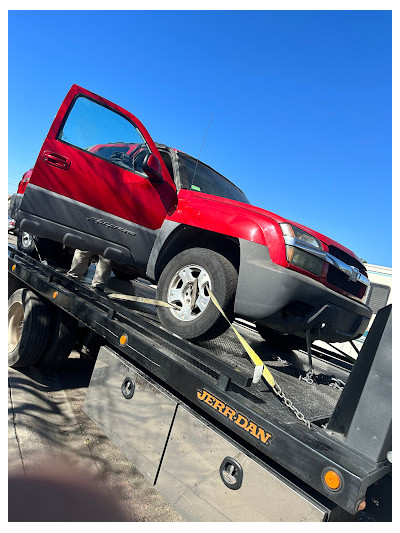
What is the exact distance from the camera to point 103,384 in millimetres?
2947

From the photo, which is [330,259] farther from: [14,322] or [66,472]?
[14,322]

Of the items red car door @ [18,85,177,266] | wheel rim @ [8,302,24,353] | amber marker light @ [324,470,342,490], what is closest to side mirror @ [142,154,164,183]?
red car door @ [18,85,177,266]

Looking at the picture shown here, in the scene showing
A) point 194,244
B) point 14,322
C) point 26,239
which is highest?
point 194,244

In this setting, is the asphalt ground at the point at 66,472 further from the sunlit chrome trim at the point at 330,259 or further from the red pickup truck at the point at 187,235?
the sunlit chrome trim at the point at 330,259

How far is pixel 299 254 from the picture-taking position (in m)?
2.57

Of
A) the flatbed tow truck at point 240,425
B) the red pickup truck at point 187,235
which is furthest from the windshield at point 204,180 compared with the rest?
the flatbed tow truck at point 240,425

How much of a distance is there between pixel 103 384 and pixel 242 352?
4.09 feet

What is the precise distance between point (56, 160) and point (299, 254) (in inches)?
93.9

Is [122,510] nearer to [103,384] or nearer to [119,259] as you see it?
[103,384]

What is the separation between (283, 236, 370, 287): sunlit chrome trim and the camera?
2.58 m

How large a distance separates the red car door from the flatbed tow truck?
2.20 feet

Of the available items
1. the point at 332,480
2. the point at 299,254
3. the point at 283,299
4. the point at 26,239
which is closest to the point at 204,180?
the point at 299,254

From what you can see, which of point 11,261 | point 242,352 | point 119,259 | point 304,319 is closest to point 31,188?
point 119,259

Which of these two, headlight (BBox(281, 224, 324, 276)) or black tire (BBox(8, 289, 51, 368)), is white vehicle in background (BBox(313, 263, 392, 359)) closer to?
black tire (BBox(8, 289, 51, 368))
